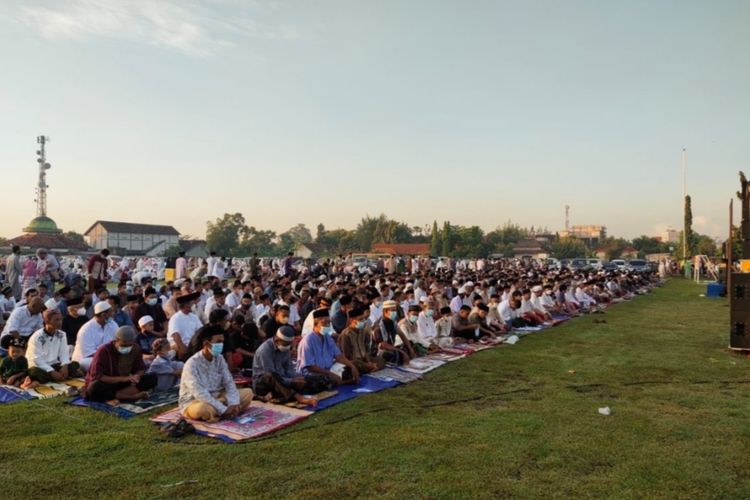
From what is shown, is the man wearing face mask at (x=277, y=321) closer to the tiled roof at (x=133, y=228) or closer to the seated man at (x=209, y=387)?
the seated man at (x=209, y=387)

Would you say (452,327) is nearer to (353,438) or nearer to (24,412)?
(353,438)

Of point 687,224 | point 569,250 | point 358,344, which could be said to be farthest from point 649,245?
point 358,344

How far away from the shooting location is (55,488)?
3.90m

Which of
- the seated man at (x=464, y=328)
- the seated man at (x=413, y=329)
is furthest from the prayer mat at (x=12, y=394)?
the seated man at (x=464, y=328)

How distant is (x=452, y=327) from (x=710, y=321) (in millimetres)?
7287

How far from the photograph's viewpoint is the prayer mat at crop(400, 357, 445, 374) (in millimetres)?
7934

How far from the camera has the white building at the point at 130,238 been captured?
6341 centimetres

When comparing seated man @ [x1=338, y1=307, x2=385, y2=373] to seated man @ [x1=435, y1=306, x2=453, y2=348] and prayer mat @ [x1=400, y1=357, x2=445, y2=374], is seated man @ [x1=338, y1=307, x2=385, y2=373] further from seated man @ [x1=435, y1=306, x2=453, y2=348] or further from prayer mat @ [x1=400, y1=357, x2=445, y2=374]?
seated man @ [x1=435, y1=306, x2=453, y2=348]

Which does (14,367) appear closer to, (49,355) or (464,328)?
(49,355)

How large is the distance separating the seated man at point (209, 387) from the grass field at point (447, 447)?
0.39 metres

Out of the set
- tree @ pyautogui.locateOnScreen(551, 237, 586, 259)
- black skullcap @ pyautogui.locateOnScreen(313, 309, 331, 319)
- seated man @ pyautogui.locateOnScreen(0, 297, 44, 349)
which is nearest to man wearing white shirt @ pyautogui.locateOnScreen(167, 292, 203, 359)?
black skullcap @ pyautogui.locateOnScreen(313, 309, 331, 319)

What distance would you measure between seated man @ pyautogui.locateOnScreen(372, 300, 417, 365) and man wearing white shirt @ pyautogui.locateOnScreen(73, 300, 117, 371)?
12.4ft

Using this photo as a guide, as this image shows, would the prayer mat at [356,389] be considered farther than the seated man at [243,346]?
No

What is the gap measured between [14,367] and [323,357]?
12.3ft
